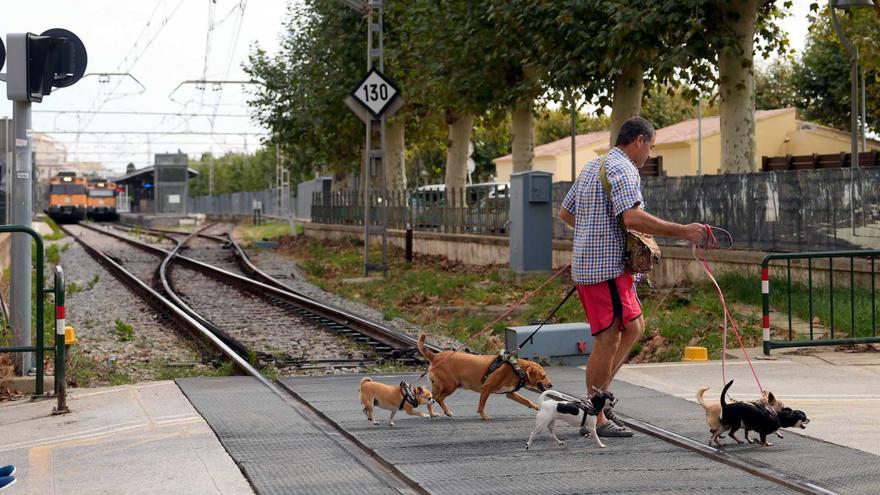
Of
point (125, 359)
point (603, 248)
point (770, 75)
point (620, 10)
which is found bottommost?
point (125, 359)

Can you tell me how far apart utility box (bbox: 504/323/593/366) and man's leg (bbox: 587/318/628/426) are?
3120mm

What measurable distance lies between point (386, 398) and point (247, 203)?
263ft

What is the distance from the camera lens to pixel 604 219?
7.63m

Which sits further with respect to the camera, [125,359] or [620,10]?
[620,10]

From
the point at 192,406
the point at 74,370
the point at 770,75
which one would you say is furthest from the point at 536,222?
the point at 770,75

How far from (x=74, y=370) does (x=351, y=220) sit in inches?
1240

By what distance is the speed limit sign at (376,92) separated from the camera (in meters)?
24.3

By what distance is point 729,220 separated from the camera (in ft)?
63.0

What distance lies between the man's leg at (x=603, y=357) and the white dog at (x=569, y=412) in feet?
0.58

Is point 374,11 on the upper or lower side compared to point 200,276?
upper

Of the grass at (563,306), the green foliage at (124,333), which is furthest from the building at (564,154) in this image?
the green foliage at (124,333)

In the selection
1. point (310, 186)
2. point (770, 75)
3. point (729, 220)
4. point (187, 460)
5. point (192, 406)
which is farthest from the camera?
point (770, 75)

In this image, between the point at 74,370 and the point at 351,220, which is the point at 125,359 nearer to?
the point at 74,370

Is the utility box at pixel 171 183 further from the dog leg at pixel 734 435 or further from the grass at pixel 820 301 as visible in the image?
the dog leg at pixel 734 435
